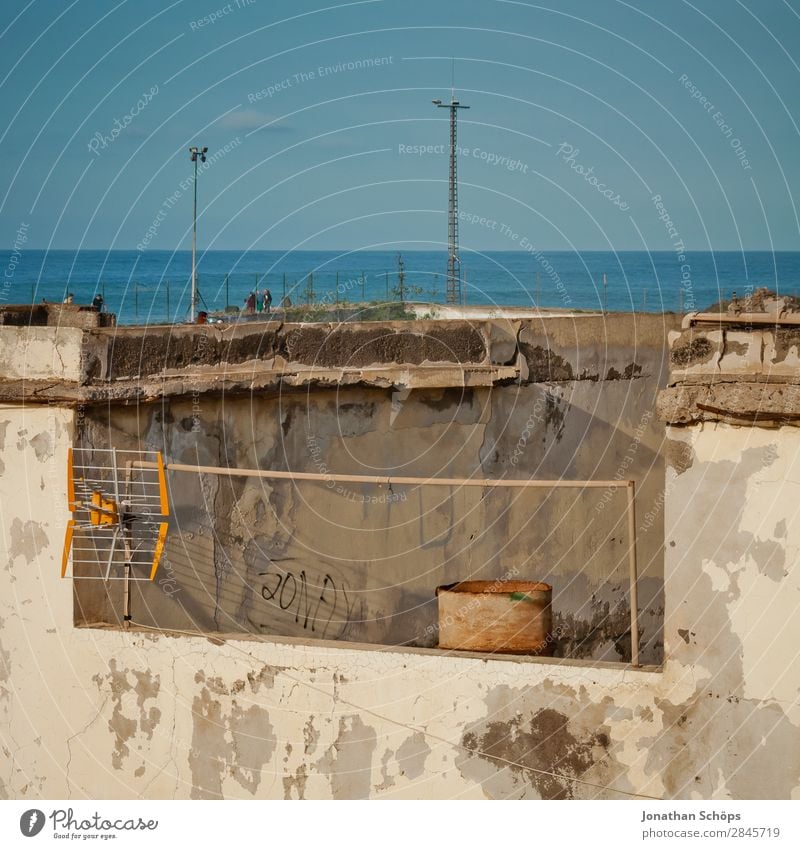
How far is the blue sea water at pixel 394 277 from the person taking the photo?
49625 mm

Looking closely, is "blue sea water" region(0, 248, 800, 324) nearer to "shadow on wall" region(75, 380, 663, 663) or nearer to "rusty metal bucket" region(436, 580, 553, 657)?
"shadow on wall" region(75, 380, 663, 663)

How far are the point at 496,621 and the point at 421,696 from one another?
689 millimetres

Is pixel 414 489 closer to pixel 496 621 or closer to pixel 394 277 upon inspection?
pixel 496 621

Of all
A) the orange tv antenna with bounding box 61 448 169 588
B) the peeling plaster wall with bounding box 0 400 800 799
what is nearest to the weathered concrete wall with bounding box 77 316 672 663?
the orange tv antenna with bounding box 61 448 169 588

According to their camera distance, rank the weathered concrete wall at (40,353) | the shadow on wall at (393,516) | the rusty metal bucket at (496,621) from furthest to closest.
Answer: the shadow on wall at (393,516) < the weathered concrete wall at (40,353) < the rusty metal bucket at (496,621)

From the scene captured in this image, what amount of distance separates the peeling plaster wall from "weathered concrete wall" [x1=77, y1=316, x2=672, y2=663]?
38.1 inches

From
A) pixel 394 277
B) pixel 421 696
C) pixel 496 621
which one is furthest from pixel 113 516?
pixel 394 277

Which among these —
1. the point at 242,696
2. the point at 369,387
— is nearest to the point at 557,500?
the point at 369,387

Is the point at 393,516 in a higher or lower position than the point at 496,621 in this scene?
higher

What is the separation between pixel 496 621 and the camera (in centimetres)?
853

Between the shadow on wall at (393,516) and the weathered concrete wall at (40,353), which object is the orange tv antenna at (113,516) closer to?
the shadow on wall at (393,516)

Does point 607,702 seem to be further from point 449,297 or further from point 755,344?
point 449,297

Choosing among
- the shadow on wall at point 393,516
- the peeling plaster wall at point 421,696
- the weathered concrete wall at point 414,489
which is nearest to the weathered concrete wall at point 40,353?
the peeling plaster wall at point 421,696

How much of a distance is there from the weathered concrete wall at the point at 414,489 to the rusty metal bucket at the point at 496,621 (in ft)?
7.69
